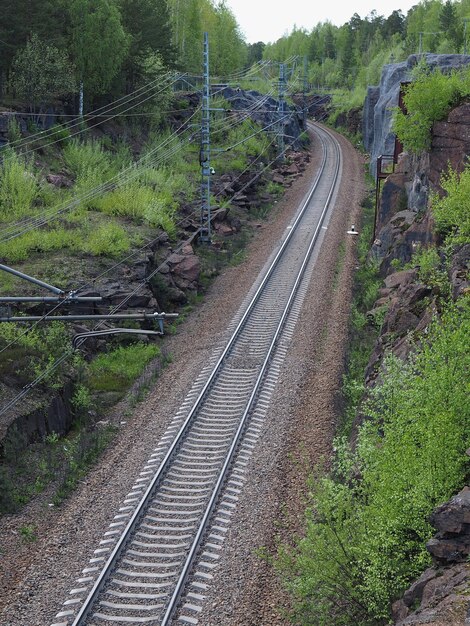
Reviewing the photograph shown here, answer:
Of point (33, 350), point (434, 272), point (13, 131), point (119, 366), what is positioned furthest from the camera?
point (13, 131)

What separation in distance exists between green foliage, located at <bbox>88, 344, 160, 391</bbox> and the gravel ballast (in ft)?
3.05

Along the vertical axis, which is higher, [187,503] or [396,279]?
[396,279]

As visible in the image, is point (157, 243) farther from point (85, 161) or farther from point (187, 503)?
point (187, 503)

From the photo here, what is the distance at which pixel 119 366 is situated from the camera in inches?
848

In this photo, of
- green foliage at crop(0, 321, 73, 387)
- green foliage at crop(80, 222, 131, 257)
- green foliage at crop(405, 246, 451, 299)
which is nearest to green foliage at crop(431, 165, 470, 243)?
green foliage at crop(405, 246, 451, 299)

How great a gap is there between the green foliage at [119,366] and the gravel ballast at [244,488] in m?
0.93

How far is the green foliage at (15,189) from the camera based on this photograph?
29.1m

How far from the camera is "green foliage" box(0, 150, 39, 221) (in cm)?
2908

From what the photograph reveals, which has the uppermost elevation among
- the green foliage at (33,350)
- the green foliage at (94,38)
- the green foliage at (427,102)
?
the green foliage at (94,38)

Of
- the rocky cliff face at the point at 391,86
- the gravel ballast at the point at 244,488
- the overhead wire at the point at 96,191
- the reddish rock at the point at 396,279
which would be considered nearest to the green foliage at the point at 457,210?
the reddish rock at the point at 396,279

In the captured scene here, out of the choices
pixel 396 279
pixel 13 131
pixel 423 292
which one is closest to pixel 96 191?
pixel 13 131

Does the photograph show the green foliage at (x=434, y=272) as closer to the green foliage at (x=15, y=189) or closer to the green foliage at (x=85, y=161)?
the green foliage at (x=15, y=189)

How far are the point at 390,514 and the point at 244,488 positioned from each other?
218 inches

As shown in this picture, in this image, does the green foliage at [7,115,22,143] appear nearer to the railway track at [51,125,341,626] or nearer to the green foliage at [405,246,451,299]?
the railway track at [51,125,341,626]
